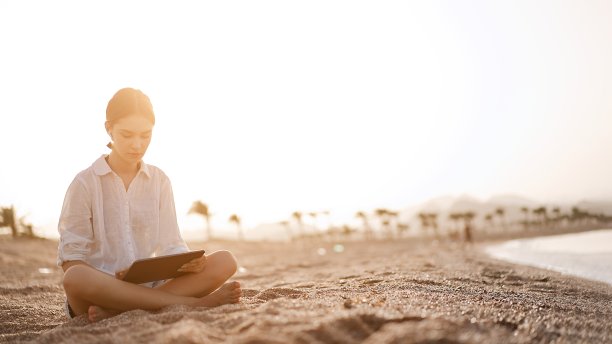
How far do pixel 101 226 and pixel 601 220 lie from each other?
111400 millimetres

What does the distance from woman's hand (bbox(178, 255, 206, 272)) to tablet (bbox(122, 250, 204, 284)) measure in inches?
2.0

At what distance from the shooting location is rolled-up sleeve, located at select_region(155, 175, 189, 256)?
11.6ft

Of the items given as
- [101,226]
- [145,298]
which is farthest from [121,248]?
[145,298]

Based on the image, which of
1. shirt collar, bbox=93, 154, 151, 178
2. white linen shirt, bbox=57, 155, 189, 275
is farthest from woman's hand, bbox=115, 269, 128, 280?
shirt collar, bbox=93, 154, 151, 178

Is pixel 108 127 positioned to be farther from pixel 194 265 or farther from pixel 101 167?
pixel 194 265

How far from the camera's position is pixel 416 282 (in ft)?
15.4

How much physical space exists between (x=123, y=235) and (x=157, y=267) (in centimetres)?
46

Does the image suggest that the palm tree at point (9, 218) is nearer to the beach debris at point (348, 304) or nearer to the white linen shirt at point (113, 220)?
the white linen shirt at point (113, 220)

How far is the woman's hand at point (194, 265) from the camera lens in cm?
329

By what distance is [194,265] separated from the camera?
3.33 m

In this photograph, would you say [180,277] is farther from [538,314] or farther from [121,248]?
[538,314]

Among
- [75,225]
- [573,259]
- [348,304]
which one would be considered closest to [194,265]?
[75,225]

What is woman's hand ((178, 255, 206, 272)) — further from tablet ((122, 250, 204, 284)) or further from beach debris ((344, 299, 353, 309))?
beach debris ((344, 299, 353, 309))

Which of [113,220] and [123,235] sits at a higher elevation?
[113,220]
